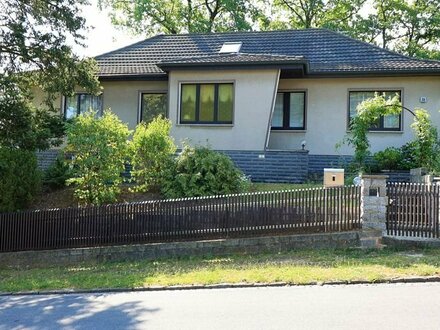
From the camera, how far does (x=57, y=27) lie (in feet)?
48.9

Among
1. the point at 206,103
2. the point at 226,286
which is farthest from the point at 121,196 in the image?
the point at 226,286

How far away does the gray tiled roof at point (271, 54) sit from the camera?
58.7 ft

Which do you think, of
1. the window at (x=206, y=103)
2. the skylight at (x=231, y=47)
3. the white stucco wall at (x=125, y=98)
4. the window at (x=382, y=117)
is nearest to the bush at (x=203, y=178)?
the window at (x=206, y=103)

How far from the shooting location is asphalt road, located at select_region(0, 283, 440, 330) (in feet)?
19.5

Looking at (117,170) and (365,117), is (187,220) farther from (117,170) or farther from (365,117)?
(365,117)

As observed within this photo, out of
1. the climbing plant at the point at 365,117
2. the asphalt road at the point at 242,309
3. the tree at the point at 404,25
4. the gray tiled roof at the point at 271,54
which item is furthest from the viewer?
the tree at the point at 404,25

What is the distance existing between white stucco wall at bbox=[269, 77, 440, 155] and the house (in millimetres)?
38

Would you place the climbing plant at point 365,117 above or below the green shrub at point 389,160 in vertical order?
above

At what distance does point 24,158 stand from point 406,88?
1381 cm

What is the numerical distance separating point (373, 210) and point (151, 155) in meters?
6.94

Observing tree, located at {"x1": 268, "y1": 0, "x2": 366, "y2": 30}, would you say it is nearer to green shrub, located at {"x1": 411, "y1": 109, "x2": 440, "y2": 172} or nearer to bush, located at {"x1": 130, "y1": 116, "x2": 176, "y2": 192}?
green shrub, located at {"x1": 411, "y1": 109, "x2": 440, "y2": 172}

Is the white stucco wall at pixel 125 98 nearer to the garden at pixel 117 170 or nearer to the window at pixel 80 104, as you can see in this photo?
the window at pixel 80 104

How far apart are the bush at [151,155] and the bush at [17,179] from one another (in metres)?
2.99

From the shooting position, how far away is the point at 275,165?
1630 cm
